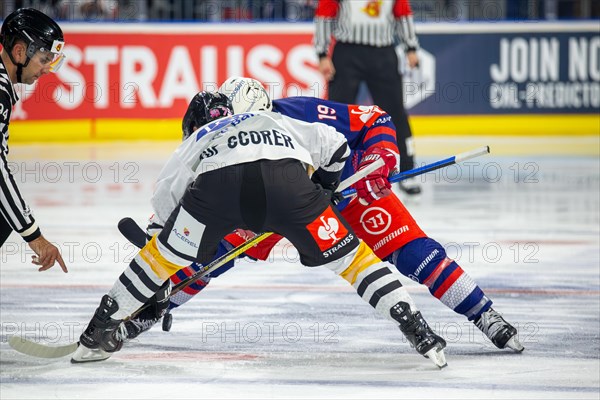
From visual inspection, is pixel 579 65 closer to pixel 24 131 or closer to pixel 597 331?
pixel 24 131

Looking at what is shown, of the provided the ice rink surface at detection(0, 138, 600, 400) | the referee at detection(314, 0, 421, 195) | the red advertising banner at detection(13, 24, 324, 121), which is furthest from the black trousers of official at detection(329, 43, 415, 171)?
the red advertising banner at detection(13, 24, 324, 121)

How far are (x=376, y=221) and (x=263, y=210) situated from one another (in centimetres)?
69

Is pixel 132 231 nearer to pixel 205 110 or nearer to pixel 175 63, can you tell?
pixel 205 110

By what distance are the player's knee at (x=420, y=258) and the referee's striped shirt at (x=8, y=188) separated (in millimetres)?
1311

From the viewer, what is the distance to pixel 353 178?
13.2 feet

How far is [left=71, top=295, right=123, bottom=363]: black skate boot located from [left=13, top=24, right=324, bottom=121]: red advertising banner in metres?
7.56

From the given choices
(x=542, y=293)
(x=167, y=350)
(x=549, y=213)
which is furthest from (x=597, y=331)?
(x=549, y=213)

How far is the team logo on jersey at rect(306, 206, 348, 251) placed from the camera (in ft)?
11.9

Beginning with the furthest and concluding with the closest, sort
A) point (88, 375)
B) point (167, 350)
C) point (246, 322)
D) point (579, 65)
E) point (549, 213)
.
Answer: point (579, 65) → point (549, 213) → point (246, 322) → point (167, 350) → point (88, 375)

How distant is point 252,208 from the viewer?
3594 mm

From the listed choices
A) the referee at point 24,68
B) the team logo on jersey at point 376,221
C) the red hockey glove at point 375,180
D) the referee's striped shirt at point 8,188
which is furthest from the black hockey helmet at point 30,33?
the team logo on jersey at point 376,221

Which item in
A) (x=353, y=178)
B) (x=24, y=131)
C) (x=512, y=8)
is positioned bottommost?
(x=24, y=131)

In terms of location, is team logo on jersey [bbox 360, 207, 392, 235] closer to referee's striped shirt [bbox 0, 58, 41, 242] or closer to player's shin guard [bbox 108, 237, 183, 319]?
player's shin guard [bbox 108, 237, 183, 319]

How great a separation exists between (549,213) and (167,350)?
3.92m
